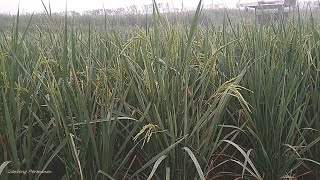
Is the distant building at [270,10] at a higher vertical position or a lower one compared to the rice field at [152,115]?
higher

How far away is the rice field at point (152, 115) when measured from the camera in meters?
1.06

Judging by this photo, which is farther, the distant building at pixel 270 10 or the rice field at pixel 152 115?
the distant building at pixel 270 10

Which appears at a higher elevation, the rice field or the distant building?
the distant building

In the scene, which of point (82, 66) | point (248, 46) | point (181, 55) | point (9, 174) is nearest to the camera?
point (9, 174)

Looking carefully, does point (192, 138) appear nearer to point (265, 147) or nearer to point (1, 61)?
point (265, 147)

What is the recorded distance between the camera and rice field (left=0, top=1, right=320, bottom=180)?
1056 millimetres

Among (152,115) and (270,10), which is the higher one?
(270,10)

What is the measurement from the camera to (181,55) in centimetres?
125

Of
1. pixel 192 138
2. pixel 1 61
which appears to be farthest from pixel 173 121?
pixel 1 61

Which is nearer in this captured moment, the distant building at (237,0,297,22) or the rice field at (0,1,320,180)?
the rice field at (0,1,320,180)

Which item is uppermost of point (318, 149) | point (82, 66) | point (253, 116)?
point (82, 66)

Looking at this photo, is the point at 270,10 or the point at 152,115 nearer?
the point at 152,115

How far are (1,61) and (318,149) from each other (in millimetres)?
1007

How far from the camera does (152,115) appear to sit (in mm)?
1153
